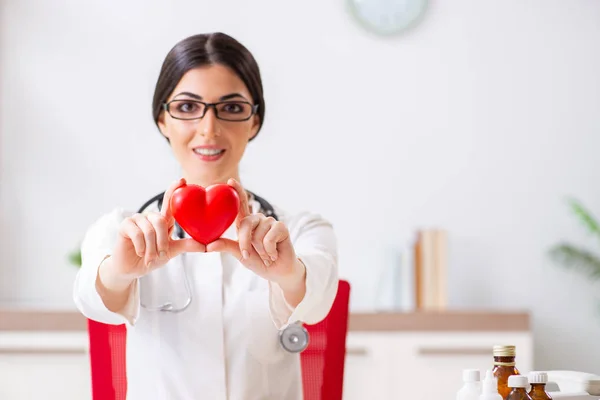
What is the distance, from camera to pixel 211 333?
1519 millimetres

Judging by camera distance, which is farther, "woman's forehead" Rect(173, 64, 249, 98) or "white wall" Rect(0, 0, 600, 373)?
Answer: "white wall" Rect(0, 0, 600, 373)

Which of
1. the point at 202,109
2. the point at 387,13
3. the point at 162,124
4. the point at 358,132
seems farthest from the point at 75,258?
the point at 202,109

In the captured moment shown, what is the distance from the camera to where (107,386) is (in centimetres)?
153

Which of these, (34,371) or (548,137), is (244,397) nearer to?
(34,371)

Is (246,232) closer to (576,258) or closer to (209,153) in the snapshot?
(209,153)

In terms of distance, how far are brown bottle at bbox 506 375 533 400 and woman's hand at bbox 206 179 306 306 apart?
1.27 feet

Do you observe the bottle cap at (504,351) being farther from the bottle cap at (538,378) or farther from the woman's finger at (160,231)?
the woman's finger at (160,231)

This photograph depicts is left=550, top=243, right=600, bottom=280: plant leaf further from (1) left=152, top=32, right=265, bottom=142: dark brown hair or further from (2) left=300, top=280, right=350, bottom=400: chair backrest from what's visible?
(1) left=152, top=32, right=265, bottom=142: dark brown hair

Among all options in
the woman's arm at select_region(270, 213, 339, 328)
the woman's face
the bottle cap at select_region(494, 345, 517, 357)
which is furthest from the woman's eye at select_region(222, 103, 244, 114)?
the bottle cap at select_region(494, 345, 517, 357)

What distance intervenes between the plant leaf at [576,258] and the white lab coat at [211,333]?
2097 millimetres

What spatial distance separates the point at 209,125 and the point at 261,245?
38 cm

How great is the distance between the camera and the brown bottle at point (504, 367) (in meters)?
1.07

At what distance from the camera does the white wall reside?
3475mm

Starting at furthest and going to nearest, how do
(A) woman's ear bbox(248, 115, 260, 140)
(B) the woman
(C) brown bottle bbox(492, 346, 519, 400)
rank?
1. (A) woman's ear bbox(248, 115, 260, 140)
2. (B) the woman
3. (C) brown bottle bbox(492, 346, 519, 400)
